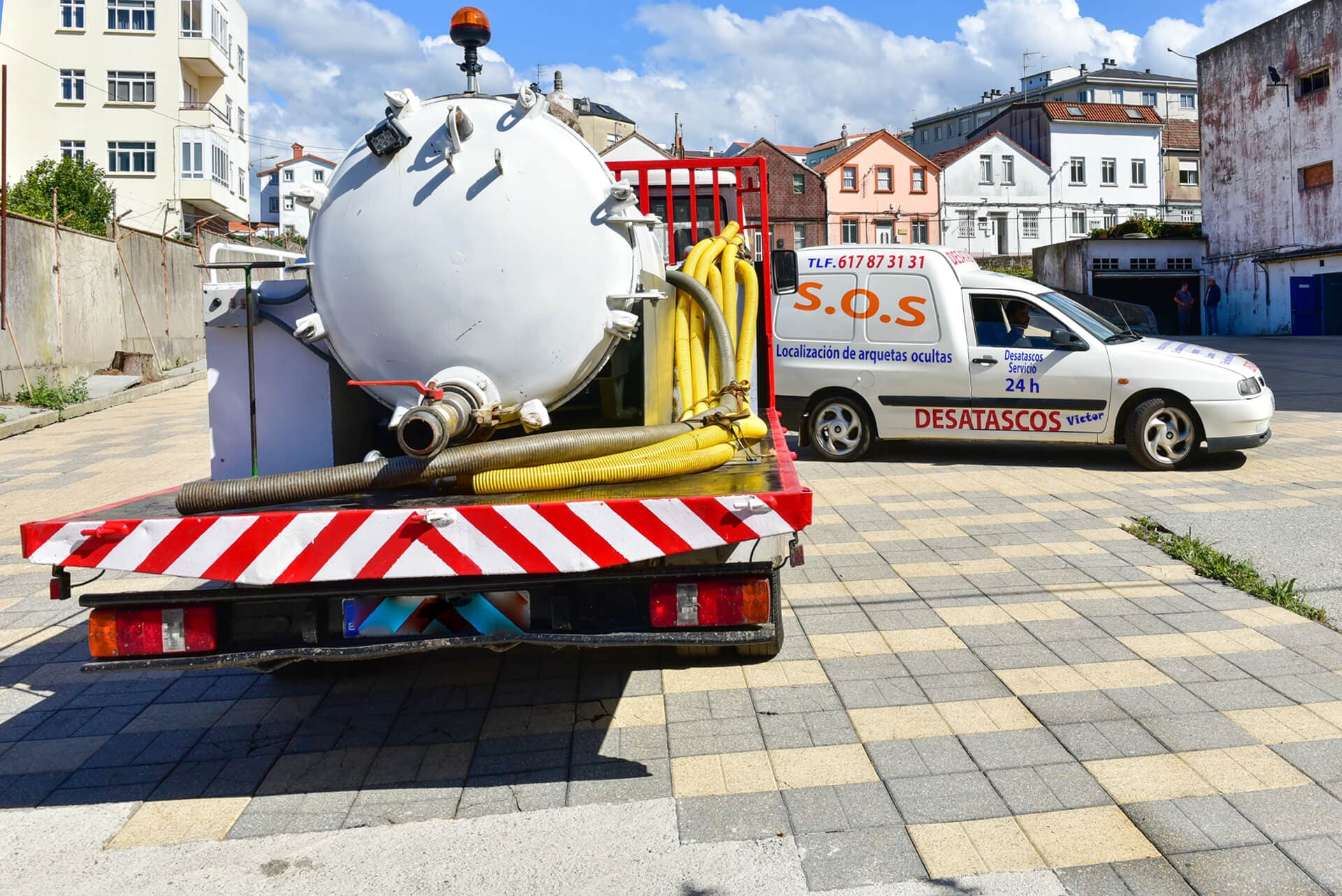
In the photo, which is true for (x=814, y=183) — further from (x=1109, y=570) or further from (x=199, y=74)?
(x=1109, y=570)

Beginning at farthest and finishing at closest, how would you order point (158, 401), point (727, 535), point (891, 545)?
1. point (158, 401)
2. point (891, 545)
3. point (727, 535)

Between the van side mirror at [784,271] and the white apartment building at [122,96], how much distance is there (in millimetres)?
42305

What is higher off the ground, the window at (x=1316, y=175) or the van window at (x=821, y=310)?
the window at (x=1316, y=175)

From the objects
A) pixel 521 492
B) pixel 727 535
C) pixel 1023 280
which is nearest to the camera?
pixel 727 535

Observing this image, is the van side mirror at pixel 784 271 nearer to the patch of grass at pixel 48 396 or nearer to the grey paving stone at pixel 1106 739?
the grey paving stone at pixel 1106 739

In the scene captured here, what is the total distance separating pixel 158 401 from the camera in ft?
67.6

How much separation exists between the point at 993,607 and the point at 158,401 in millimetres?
18560

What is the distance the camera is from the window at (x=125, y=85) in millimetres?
44656

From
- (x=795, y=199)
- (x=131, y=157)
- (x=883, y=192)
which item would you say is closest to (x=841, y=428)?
(x=131, y=157)

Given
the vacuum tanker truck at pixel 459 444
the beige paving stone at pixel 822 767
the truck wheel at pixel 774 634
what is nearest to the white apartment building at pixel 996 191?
the truck wheel at pixel 774 634

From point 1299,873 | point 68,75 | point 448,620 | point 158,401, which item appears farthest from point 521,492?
point 68,75

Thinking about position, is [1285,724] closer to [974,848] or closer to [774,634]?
[974,848]

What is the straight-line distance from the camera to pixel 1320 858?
10.6ft

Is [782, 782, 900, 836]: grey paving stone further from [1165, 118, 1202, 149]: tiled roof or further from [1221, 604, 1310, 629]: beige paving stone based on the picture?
[1165, 118, 1202, 149]: tiled roof
